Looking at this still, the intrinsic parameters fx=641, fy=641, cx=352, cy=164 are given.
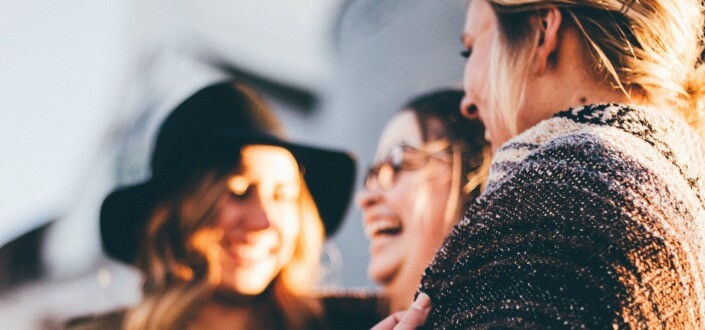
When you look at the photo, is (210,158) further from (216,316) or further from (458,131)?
(458,131)

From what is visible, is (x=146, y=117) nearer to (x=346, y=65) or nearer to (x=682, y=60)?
(x=346, y=65)

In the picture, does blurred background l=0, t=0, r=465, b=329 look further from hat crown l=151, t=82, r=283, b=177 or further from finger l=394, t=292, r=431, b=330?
finger l=394, t=292, r=431, b=330

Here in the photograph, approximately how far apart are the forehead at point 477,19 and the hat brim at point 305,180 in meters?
0.39

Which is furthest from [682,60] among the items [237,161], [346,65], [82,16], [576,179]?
[82,16]

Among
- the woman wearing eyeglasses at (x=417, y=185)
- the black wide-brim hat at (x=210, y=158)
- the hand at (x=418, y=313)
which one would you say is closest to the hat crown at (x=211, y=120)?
the black wide-brim hat at (x=210, y=158)

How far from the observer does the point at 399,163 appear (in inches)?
55.4

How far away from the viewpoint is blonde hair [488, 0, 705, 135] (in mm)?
881

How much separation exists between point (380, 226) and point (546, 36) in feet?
1.95

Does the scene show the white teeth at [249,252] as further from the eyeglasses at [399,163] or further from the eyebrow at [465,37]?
the eyebrow at [465,37]

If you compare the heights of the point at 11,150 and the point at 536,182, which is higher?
the point at 536,182

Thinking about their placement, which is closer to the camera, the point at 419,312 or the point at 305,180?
the point at 419,312

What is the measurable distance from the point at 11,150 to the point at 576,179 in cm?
113

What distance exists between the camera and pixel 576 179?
684 mm

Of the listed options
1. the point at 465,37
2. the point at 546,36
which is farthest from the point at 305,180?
the point at 546,36
